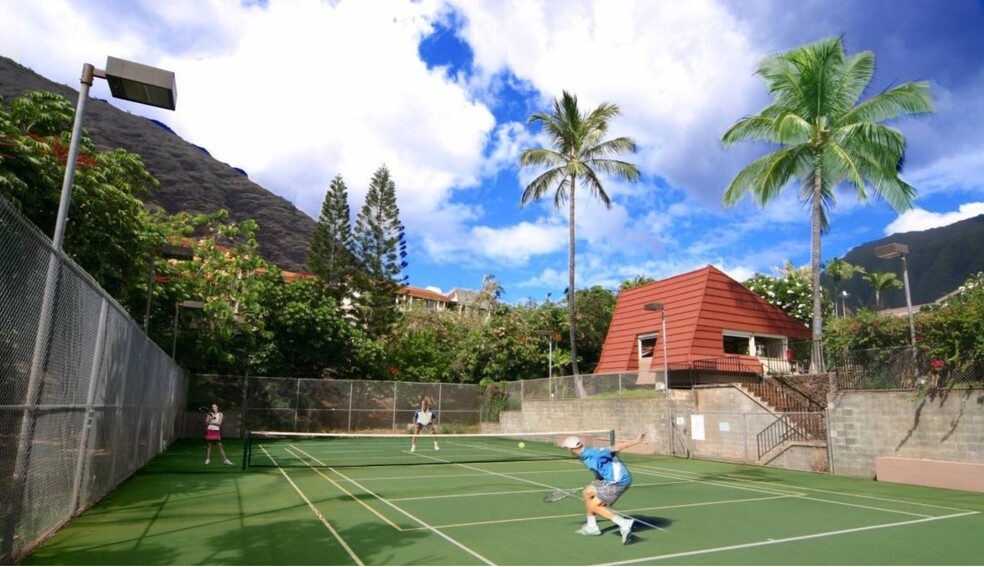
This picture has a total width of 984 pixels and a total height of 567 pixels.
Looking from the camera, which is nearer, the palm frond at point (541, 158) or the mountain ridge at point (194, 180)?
the palm frond at point (541, 158)

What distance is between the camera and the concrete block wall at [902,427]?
43.7 feet

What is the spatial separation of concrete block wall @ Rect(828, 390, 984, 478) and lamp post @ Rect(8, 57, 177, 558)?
16.2m

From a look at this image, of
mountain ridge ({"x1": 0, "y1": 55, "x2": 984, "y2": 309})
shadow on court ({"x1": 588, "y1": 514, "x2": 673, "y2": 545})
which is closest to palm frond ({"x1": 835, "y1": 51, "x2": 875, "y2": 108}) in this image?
shadow on court ({"x1": 588, "y1": 514, "x2": 673, "y2": 545})

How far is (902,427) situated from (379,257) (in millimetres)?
38317

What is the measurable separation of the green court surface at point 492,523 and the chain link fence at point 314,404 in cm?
1346

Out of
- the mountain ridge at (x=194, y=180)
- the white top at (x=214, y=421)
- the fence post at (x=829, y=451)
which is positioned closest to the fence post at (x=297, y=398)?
the white top at (x=214, y=421)

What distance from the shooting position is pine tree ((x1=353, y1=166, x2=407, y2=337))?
4525 cm

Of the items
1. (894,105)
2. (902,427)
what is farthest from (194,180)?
(902,427)

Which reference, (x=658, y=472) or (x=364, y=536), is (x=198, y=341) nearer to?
(x=658, y=472)

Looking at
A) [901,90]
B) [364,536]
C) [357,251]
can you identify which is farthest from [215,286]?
[901,90]

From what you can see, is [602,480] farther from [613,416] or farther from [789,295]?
[789,295]

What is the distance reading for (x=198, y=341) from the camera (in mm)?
26031

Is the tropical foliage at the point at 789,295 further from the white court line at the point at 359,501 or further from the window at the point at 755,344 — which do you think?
the white court line at the point at 359,501

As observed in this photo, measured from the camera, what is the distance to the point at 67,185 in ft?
22.5
